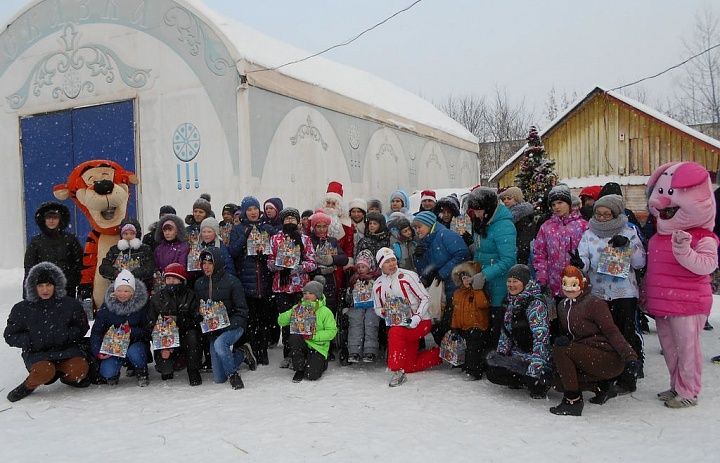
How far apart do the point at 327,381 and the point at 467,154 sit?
50.1 ft

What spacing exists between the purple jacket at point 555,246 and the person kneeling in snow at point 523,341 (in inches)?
14.6

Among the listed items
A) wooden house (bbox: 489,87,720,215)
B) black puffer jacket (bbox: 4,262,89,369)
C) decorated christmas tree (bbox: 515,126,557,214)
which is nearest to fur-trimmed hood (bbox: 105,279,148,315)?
black puffer jacket (bbox: 4,262,89,369)

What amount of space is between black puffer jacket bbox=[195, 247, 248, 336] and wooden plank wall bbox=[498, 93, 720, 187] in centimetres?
1110

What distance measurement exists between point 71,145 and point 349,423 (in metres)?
9.24

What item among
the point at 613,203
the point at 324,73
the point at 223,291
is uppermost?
the point at 324,73

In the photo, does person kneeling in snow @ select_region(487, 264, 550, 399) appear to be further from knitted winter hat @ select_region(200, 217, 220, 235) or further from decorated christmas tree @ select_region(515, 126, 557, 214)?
decorated christmas tree @ select_region(515, 126, 557, 214)

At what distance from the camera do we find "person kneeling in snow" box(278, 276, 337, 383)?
509 cm

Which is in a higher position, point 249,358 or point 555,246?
point 555,246

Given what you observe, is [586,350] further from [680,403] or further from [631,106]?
[631,106]

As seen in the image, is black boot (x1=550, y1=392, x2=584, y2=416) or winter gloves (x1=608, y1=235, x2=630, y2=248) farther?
winter gloves (x1=608, y1=235, x2=630, y2=248)

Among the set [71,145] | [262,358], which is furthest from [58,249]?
[71,145]

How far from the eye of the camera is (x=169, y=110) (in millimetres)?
9742

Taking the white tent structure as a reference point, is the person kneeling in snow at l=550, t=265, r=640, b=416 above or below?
below

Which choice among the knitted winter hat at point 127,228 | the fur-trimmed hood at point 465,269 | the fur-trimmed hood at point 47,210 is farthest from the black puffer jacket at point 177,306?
the fur-trimmed hood at point 465,269
